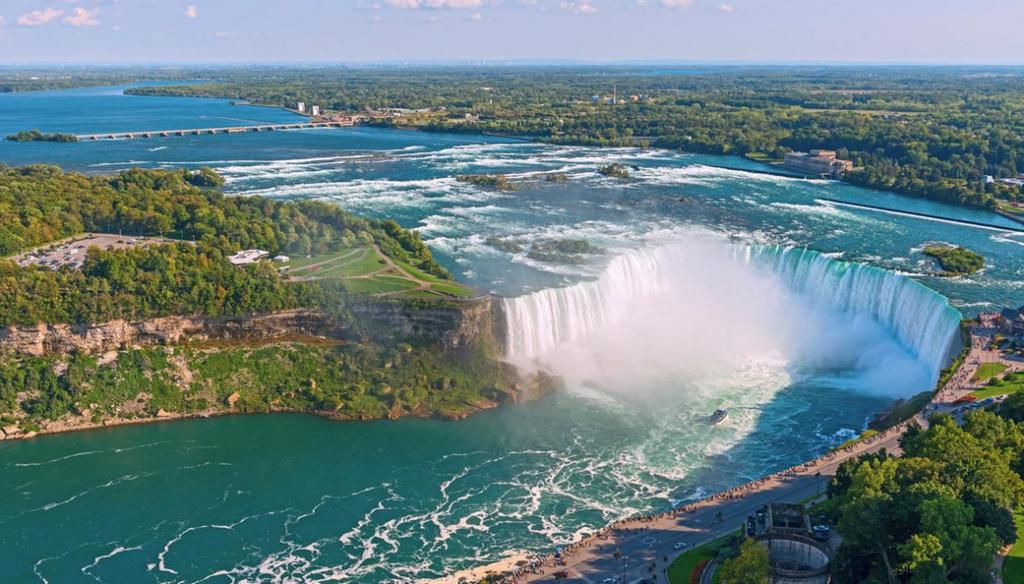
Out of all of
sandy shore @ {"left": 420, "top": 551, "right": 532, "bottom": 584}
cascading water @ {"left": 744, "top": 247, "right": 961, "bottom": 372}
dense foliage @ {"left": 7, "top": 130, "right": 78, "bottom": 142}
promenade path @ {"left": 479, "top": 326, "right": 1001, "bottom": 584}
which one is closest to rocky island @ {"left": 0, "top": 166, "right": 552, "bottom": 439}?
sandy shore @ {"left": 420, "top": 551, "right": 532, "bottom": 584}

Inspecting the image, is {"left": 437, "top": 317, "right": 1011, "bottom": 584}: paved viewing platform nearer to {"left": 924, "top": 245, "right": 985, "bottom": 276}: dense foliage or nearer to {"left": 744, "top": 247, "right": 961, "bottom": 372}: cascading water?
{"left": 744, "top": 247, "right": 961, "bottom": 372}: cascading water

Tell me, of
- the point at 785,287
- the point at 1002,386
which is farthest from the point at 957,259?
the point at 1002,386

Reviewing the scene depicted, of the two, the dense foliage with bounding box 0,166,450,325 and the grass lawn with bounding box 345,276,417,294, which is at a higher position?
the dense foliage with bounding box 0,166,450,325

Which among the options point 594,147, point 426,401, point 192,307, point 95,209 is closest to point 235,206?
point 95,209

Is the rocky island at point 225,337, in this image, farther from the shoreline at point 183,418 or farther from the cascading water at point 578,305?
the cascading water at point 578,305

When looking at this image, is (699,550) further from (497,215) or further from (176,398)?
(497,215)

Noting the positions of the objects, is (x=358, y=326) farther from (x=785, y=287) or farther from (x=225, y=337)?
(x=785, y=287)

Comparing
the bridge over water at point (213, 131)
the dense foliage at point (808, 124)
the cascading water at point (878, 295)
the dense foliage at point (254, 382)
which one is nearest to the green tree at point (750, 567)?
the dense foliage at point (254, 382)
